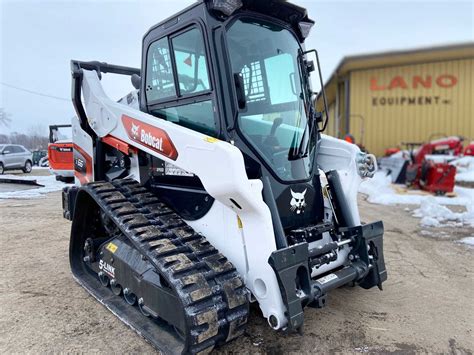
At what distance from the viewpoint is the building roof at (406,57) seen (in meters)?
13.2

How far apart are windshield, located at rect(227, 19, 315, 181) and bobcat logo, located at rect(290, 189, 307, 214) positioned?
14cm

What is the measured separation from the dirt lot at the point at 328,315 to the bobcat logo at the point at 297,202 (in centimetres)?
94

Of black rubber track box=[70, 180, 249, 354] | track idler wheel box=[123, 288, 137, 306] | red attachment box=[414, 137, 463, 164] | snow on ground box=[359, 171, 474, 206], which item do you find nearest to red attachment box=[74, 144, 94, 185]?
black rubber track box=[70, 180, 249, 354]

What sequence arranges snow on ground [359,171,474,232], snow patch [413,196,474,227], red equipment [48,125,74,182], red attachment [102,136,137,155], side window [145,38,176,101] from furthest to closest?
1. red equipment [48,125,74,182]
2. snow on ground [359,171,474,232]
3. snow patch [413,196,474,227]
4. red attachment [102,136,137,155]
5. side window [145,38,176,101]

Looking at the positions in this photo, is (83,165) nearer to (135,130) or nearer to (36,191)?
(135,130)

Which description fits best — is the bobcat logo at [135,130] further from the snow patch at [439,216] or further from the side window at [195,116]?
the snow patch at [439,216]

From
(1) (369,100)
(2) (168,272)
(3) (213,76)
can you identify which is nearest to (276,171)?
(3) (213,76)

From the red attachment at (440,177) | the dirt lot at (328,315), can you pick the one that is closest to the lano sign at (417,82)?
the red attachment at (440,177)

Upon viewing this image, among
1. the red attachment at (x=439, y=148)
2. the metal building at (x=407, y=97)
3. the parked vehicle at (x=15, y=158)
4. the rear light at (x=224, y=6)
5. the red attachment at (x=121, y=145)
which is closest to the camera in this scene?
the rear light at (x=224, y=6)

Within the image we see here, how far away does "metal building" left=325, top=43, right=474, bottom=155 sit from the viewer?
14.1 metres

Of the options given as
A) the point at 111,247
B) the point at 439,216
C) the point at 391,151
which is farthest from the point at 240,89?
the point at 391,151

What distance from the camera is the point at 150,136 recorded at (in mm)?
3115

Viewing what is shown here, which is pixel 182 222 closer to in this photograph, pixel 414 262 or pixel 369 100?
pixel 414 262

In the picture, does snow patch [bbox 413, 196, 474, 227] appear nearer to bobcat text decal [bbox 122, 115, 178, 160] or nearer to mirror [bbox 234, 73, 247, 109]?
mirror [bbox 234, 73, 247, 109]
